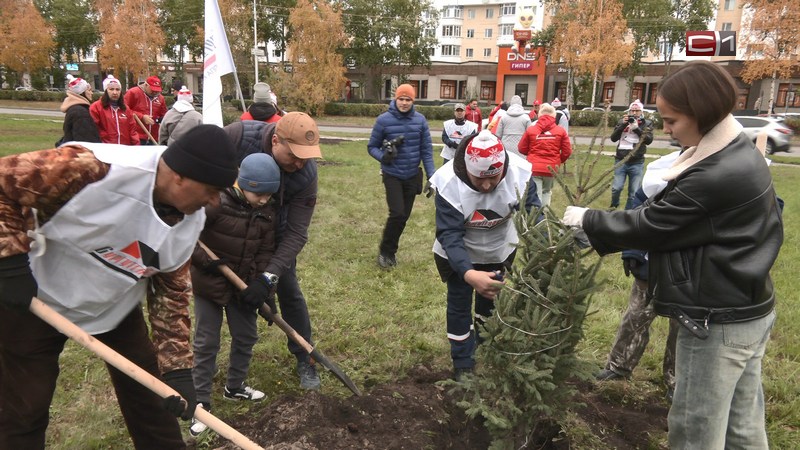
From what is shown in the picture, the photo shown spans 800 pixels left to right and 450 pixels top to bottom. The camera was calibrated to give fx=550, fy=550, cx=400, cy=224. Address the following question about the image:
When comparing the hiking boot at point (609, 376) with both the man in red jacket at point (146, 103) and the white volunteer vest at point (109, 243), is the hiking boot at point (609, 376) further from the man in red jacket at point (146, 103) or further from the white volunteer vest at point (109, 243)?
the man in red jacket at point (146, 103)

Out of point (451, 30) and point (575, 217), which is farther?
point (451, 30)

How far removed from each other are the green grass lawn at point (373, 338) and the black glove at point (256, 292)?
2.78ft

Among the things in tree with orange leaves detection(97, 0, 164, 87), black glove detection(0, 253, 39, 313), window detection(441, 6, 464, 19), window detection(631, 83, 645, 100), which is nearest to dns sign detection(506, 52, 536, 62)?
window detection(631, 83, 645, 100)

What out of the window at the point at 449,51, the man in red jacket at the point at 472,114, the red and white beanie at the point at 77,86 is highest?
the window at the point at 449,51

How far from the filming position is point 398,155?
257 inches

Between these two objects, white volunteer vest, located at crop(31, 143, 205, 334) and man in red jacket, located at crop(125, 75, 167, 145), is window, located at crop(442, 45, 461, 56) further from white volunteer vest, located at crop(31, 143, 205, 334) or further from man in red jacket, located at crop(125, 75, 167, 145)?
white volunteer vest, located at crop(31, 143, 205, 334)

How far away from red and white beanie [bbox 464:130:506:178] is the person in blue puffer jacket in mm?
3067

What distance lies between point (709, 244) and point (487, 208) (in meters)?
1.58

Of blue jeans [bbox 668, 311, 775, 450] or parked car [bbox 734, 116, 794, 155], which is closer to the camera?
blue jeans [bbox 668, 311, 775, 450]

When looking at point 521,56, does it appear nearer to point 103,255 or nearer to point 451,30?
point 451,30

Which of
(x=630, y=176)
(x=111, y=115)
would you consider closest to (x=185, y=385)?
(x=111, y=115)

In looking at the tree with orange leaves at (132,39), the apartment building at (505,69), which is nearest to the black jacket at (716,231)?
the tree with orange leaves at (132,39)

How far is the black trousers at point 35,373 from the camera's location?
238cm

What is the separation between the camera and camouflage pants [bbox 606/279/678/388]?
3.88m
